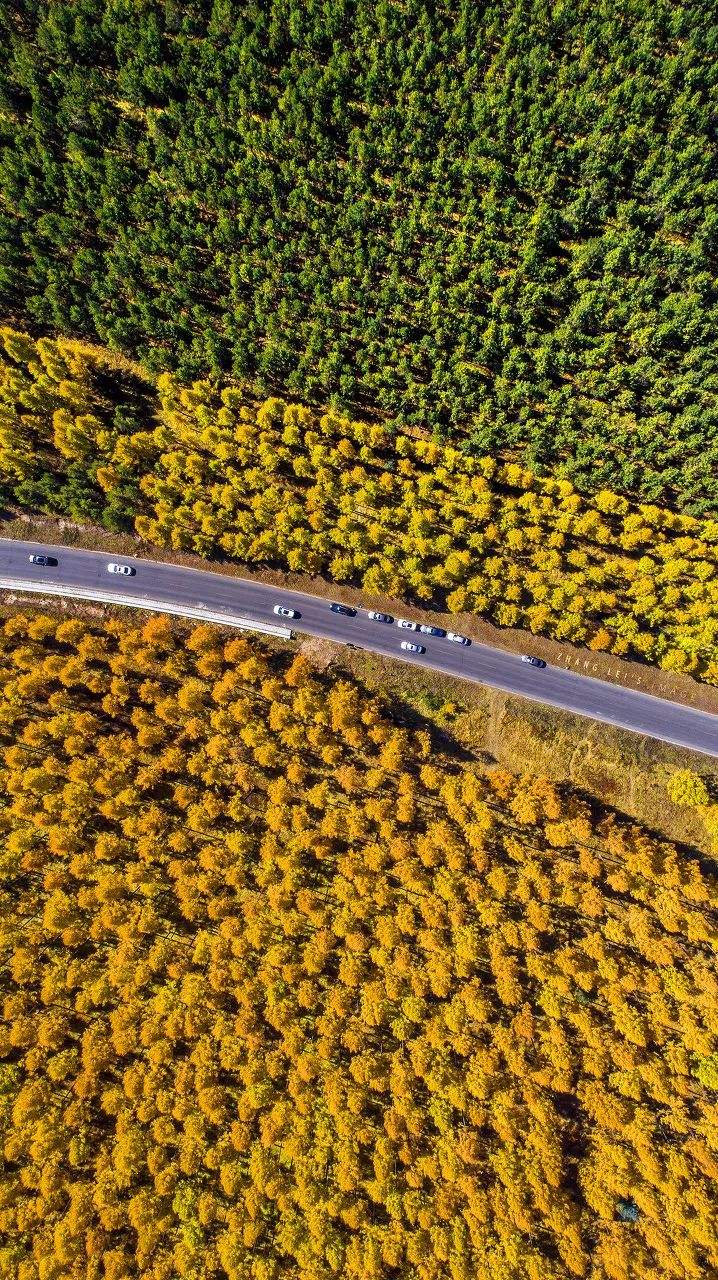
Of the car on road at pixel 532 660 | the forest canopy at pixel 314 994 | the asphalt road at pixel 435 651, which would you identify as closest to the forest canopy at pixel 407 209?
the car on road at pixel 532 660

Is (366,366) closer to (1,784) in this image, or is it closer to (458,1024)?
(1,784)

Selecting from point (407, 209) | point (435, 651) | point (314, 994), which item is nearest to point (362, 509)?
point (435, 651)

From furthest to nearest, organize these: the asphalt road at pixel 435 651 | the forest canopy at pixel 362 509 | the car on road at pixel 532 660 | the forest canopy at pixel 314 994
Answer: the asphalt road at pixel 435 651 < the car on road at pixel 532 660 < the forest canopy at pixel 362 509 < the forest canopy at pixel 314 994

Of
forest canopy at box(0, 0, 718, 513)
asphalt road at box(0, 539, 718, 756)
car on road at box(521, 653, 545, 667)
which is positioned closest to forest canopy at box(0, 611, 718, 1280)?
asphalt road at box(0, 539, 718, 756)

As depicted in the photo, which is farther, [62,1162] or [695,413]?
[695,413]

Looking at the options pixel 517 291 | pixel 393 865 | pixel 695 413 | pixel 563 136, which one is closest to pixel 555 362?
pixel 517 291

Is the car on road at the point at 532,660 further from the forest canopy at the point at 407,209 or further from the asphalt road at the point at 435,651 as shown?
the forest canopy at the point at 407,209

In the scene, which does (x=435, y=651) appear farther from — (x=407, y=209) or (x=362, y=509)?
(x=407, y=209)
